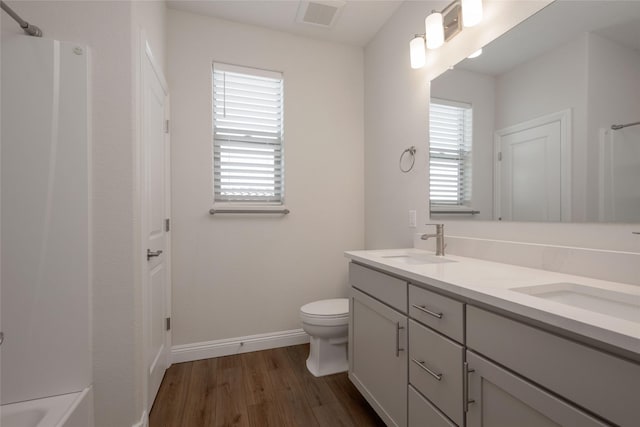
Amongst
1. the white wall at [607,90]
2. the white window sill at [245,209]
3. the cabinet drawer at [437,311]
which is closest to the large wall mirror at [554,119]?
the white wall at [607,90]

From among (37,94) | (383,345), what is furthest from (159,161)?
(383,345)

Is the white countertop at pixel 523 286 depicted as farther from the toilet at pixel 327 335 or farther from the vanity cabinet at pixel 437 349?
the toilet at pixel 327 335

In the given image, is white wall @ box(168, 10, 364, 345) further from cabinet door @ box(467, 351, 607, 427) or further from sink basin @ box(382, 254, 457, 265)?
→ cabinet door @ box(467, 351, 607, 427)

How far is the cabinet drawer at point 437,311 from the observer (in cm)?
95

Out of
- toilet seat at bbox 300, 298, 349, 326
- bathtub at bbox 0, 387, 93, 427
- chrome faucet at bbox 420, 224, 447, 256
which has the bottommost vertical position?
bathtub at bbox 0, 387, 93, 427

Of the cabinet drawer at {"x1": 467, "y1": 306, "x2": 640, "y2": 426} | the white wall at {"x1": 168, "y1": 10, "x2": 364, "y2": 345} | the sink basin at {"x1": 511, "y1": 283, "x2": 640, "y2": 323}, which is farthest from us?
the white wall at {"x1": 168, "y1": 10, "x2": 364, "y2": 345}

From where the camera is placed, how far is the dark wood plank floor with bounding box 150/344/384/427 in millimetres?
1526

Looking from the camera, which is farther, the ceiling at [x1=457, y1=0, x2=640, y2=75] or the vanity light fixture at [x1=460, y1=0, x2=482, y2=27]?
the vanity light fixture at [x1=460, y1=0, x2=482, y2=27]

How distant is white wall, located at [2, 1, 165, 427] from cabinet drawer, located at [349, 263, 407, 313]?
112 centimetres

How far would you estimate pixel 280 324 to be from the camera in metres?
2.41

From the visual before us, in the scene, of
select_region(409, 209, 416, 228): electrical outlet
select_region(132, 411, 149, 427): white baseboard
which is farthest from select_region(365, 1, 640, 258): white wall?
select_region(132, 411, 149, 427): white baseboard

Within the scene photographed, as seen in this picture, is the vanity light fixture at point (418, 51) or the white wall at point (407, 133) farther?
the vanity light fixture at point (418, 51)

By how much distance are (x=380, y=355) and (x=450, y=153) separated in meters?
1.21

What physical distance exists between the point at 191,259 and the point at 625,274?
7.72ft
